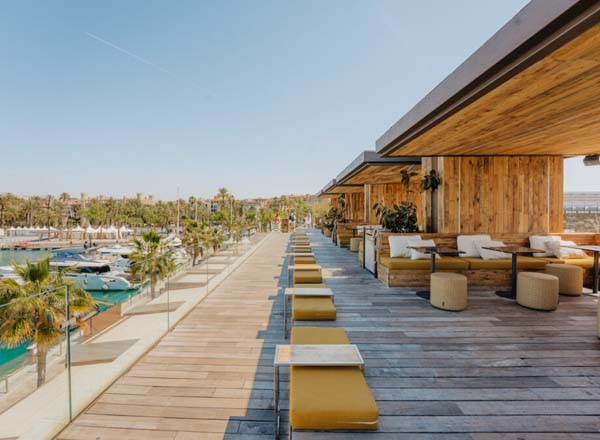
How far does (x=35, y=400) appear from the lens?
2.20 meters

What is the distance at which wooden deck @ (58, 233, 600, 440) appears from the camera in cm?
199

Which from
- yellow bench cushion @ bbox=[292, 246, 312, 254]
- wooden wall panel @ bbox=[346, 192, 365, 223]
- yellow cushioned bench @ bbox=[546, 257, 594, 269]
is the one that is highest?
wooden wall panel @ bbox=[346, 192, 365, 223]

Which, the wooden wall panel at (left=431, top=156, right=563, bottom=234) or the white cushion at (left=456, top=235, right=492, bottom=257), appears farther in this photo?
the wooden wall panel at (left=431, top=156, right=563, bottom=234)

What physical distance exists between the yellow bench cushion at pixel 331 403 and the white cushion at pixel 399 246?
418 centimetres

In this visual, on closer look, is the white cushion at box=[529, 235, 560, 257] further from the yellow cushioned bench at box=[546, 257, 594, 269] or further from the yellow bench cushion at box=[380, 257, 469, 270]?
the yellow bench cushion at box=[380, 257, 469, 270]

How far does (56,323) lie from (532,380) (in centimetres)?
389

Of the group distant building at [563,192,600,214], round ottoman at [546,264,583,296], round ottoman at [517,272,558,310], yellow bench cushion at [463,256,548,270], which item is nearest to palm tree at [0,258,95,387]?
round ottoman at [517,272,558,310]

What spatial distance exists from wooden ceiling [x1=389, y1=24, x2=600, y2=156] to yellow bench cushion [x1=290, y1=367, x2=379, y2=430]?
9.70 ft

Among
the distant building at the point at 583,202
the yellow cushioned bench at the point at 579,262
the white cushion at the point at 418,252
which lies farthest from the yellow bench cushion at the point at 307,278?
the distant building at the point at 583,202

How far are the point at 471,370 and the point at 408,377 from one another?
1.97ft

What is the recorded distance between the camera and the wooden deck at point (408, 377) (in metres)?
1.99

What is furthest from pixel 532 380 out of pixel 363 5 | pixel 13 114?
pixel 13 114

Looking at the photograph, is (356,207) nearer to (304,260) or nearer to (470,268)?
(304,260)

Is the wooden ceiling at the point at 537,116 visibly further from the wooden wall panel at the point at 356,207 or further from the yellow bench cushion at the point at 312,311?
the wooden wall panel at the point at 356,207
